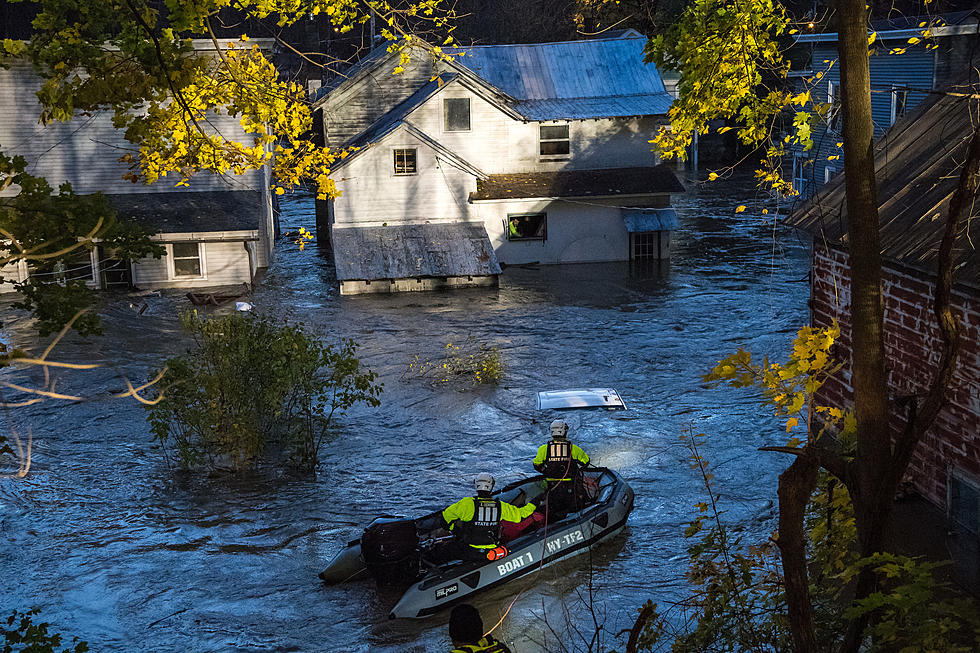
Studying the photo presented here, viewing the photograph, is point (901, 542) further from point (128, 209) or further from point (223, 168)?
point (128, 209)

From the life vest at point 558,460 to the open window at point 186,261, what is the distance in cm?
2113

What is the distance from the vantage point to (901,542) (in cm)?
1313

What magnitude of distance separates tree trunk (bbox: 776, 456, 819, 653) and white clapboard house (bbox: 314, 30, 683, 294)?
88.6ft

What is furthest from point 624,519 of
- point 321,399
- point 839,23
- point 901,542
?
point 839,23

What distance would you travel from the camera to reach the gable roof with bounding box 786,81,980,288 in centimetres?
1095

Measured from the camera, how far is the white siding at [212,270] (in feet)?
108

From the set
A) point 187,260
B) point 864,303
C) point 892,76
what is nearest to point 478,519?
point 864,303

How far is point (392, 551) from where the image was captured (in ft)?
43.6

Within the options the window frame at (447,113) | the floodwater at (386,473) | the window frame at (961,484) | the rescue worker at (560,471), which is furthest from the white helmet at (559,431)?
the window frame at (447,113)

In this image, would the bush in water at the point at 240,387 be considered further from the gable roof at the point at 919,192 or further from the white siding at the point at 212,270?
the white siding at the point at 212,270

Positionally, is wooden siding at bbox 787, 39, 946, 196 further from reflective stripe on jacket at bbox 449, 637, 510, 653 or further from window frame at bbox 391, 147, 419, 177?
reflective stripe on jacket at bbox 449, 637, 510, 653

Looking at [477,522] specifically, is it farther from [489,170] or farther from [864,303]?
[489,170]

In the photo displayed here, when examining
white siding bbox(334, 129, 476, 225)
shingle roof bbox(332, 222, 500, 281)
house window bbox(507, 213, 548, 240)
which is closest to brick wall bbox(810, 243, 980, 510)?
shingle roof bbox(332, 222, 500, 281)

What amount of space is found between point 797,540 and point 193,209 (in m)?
29.7
